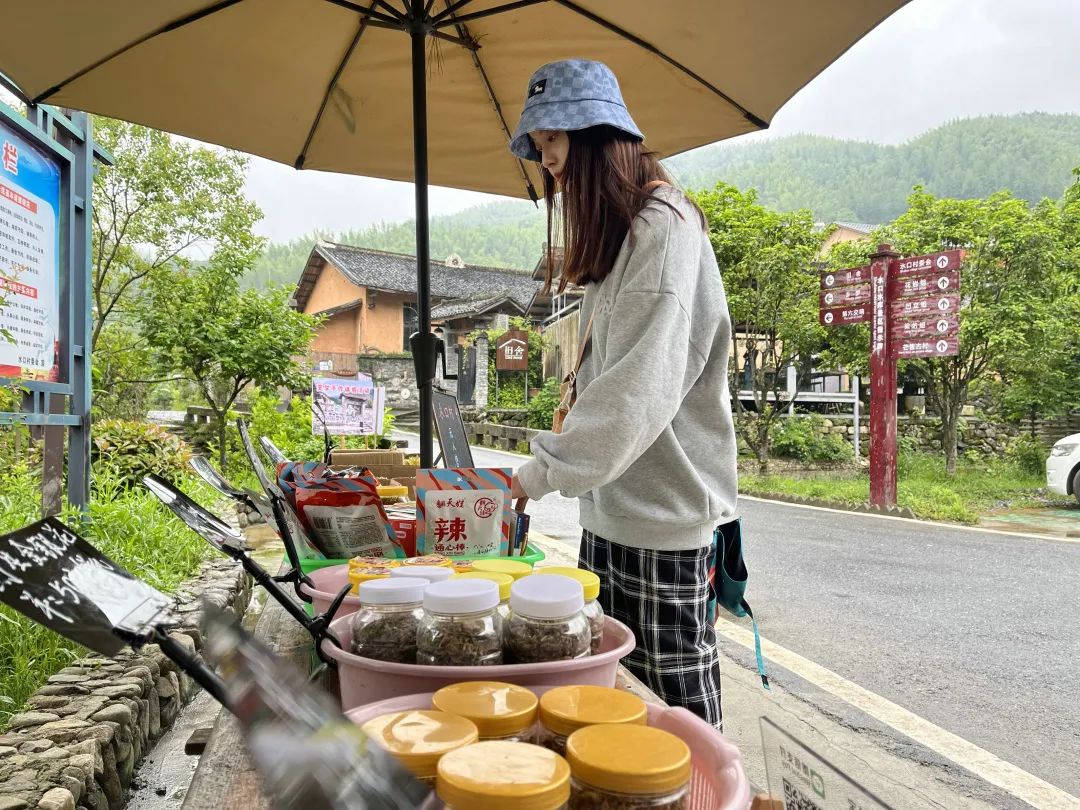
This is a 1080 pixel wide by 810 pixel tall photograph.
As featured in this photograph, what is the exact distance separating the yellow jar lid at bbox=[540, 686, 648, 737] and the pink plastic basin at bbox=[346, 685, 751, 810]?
0.04m

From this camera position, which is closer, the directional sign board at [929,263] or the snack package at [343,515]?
the snack package at [343,515]

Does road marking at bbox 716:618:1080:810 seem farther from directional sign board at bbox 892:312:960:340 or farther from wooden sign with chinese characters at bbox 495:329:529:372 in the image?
wooden sign with chinese characters at bbox 495:329:529:372

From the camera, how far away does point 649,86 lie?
2.35m

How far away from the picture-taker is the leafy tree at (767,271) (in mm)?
11930

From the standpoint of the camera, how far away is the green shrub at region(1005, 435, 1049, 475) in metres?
12.7

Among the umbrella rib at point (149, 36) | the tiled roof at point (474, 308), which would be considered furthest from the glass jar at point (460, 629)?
the tiled roof at point (474, 308)

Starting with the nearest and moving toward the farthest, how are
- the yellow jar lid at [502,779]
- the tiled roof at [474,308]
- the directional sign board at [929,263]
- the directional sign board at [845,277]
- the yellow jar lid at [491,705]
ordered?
the yellow jar lid at [502,779] < the yellow jar lid at [491,705] < the directional sign board at [929,263] < the directional sign board at [845,277] < the tiled roof at [474,308]

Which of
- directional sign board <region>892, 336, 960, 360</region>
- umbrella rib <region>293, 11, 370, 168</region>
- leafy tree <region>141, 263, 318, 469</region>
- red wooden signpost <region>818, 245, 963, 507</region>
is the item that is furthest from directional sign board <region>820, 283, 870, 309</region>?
umbrella rib <region>293, 11, 370, 168</region>

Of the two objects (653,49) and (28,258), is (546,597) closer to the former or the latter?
(653,49)

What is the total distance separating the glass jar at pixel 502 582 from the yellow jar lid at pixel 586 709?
19 cm

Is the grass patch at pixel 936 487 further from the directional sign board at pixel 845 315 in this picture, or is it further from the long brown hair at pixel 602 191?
the long brown hair at pixel 602 191

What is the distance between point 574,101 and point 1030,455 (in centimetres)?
1460

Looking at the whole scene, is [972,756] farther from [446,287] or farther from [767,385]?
[446,287]

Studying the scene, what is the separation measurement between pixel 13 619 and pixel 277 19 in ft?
7.31
